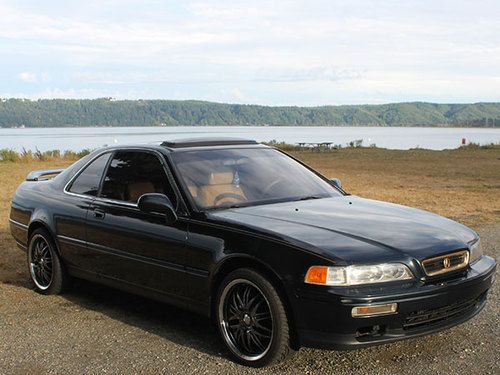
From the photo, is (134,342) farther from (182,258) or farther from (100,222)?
(100,222)

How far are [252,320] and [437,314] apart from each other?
3.98 ft

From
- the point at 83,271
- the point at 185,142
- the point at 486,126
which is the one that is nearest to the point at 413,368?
the point at 185,142

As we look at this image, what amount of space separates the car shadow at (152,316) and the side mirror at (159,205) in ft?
3.07

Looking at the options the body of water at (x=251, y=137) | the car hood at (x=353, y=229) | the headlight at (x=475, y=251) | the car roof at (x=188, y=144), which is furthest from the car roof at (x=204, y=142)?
the body of water at (x=251, y=137)

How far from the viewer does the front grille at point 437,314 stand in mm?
4208

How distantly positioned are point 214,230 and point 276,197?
2.78ft

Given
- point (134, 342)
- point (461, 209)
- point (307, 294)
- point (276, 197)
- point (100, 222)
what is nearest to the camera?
point (307, 294)

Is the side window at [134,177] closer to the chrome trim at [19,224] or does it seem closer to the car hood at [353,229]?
the car hood at [353,229]

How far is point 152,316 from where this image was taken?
5867 mm

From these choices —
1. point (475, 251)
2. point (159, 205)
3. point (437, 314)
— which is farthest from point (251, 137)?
point (437, 314)

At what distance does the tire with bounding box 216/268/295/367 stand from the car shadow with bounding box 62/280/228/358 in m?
0.24

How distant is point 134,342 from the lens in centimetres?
508

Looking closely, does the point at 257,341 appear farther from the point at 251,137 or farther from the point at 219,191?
the point at 251,137

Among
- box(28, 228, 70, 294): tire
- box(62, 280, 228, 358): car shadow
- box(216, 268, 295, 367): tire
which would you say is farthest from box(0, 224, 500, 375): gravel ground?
box(28, 228, 70, 294): tire
